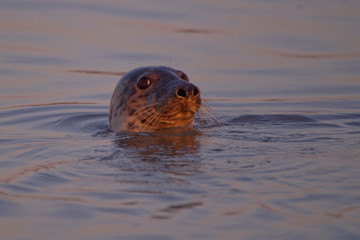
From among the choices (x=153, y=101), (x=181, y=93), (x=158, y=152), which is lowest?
(x=158, y=152)

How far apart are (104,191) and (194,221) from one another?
34.9 inches

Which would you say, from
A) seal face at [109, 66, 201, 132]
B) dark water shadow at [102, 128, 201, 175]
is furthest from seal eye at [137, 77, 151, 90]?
dark water shadow at [102, 128, 201, 175]

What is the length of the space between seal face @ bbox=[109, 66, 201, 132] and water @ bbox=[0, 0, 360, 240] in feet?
0.58

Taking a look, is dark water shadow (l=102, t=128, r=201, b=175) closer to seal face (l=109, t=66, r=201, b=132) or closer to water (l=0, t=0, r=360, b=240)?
water (l=0, t=0, r=360, b=240)

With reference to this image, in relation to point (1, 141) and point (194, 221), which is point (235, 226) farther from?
point (1, 141)

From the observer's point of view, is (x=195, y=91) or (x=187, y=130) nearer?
(x=195, y=91)

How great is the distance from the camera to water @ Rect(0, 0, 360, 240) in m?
4.34

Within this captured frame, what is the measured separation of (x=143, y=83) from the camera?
7578mm

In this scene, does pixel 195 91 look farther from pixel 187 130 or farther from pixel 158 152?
pixel 158 152

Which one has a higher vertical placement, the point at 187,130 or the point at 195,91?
the point at 195,91

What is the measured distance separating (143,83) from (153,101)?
0.35m

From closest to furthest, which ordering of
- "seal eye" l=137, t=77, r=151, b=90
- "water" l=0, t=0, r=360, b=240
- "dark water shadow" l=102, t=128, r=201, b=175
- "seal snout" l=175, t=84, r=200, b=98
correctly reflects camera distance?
"water" l=0, t=0, r=360, b=240, "dark water shadow" l=102, t=128, r=201, b=175, "seal snout" l=175, t=84, r=200, b=98, "seal eye" l=137, t=77, r=151, b=90

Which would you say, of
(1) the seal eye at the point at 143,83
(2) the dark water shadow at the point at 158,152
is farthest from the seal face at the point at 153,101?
(2) the dark water shadow at the point at 158,152

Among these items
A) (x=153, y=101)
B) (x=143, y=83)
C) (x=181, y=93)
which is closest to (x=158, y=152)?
(x=181, y=93)
